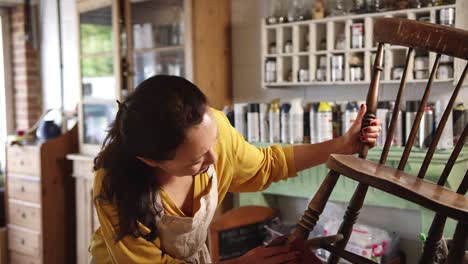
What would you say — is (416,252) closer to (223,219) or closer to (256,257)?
(223,219)

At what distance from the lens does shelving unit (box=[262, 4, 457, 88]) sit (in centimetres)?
206

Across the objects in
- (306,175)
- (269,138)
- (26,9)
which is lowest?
(306,175)

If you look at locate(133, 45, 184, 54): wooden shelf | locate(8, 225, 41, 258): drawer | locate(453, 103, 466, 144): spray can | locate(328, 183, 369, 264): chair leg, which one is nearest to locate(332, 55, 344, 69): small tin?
locate(453, 103, 466, 144): spray can

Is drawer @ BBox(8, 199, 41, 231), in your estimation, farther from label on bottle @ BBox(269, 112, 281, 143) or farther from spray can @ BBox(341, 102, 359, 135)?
spray can @ BBox(341, 102, 359, 135)

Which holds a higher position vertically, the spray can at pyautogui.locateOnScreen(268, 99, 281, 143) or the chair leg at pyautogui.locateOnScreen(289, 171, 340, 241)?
the spray can at pyautogui.locateOnScreen(268, 99, 281, 143)

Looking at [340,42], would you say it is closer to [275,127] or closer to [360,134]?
[275,127]

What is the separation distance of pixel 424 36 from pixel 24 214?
8.63ft

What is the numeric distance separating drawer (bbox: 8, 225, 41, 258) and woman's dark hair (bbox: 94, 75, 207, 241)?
6.94 ft

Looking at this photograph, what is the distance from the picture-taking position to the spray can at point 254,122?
7.81 feet

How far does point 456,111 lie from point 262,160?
37.3 inches

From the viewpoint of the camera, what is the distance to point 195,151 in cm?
103

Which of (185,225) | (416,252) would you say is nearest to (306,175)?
(416,252)

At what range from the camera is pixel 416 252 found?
2193 millimetres

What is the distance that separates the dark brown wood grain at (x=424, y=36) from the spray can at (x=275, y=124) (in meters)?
1.07
